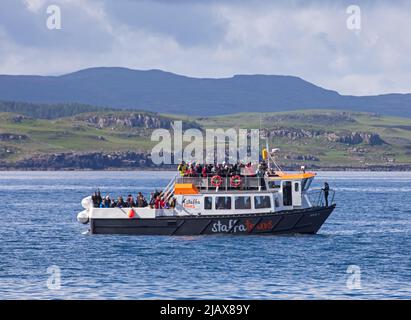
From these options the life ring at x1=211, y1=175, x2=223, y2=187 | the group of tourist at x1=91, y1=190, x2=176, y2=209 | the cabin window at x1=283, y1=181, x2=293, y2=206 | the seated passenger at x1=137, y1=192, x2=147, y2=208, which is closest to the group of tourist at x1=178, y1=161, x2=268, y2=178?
the life ring at x1=211, y1=175, x2=223, y2=187

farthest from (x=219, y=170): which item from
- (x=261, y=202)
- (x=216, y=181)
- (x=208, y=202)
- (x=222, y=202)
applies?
(x=261, y=202)

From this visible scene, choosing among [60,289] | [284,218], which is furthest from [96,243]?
[60,289]

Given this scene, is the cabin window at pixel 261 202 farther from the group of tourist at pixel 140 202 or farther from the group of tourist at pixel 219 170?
the group of tourist at pixel 140 202

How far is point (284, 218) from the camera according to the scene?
210ft

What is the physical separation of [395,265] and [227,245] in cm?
1165

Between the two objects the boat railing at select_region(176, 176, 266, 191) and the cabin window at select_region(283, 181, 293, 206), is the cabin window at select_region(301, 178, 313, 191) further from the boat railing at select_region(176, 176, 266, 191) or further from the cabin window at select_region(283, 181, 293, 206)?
the boat railing at select_region(176, 176, 266, 191)

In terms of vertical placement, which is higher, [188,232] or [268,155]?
[268,155]

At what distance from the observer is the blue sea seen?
140 ft

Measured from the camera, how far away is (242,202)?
63.7 m

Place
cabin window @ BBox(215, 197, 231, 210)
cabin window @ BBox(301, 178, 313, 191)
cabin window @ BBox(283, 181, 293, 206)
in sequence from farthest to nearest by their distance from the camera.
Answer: cabin window @ BBox(301, 178, 313, 191) → cabin window @ BBox(283, 181, 293, 206) → cabin window @ BBox(215, 197, 231, 210)

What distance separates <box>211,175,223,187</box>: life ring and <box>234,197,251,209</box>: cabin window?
1.59 meters

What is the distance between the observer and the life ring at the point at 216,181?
211 ft

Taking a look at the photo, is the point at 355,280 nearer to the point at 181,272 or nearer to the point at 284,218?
the point at 181,272
